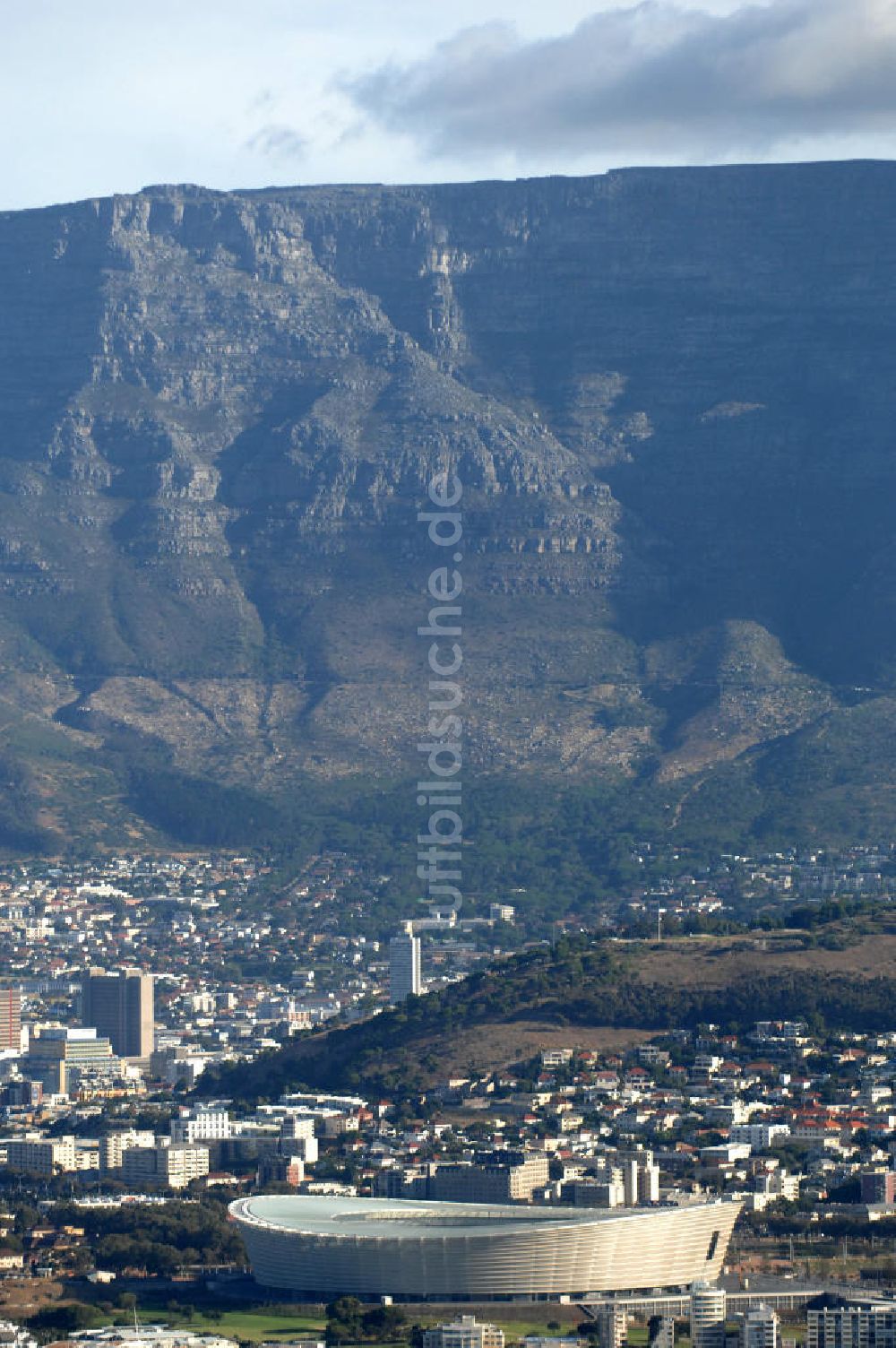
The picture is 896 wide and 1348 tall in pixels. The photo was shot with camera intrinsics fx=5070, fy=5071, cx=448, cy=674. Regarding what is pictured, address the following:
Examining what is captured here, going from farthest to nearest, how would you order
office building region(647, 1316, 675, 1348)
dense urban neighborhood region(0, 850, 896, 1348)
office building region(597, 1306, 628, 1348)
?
dense urban neighborhood region(0, 850, 896, 1348)
office building region(597, 1306, 628, 1348)
office building region(647, 1316, 675, 1348)

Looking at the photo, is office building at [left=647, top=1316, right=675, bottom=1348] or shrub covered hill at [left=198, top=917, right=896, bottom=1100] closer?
office building at [left=647, top=1316, right=675, bottom=1348]

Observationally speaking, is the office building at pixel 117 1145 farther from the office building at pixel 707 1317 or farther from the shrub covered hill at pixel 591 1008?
the office building at pixel 707 1317

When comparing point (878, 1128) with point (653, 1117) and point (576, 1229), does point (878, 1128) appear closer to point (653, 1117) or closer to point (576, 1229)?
point (653, 1117)

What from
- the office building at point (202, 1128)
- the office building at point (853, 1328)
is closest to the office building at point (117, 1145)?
the office building at point (202, 1128)

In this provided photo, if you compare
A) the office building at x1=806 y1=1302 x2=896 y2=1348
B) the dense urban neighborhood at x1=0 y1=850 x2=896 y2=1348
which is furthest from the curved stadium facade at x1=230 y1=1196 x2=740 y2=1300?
the office building at x1=806 y1=1302 x2=896 y2=1348

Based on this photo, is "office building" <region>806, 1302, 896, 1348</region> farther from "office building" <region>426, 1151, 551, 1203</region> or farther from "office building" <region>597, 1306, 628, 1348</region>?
"office building" <region>426, 1151, 551, 1203</region>

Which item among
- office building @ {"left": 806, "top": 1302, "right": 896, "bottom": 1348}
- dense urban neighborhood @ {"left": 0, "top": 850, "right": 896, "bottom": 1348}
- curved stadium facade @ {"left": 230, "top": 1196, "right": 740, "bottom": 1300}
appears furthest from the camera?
dense urban neighborhood @ {"left": 0, "top": 850, "right": 896, "bottom": 1348}

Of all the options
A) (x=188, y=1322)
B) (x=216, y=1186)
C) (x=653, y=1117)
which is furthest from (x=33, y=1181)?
(x=188, y=1322)
